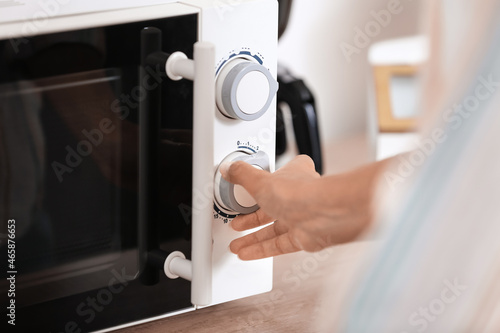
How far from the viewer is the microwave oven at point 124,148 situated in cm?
61

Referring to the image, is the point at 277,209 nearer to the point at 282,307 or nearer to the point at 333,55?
the point at 282,307

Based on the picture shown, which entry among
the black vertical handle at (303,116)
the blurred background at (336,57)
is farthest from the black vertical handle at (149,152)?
the blurred background at (336,57)

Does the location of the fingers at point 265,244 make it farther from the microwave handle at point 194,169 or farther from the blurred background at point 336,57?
the blurred background at point 336,57

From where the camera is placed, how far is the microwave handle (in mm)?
614

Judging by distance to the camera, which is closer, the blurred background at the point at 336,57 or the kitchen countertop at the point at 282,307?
the kitchen countertop at the point at 282,307

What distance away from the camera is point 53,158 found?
0.63 m

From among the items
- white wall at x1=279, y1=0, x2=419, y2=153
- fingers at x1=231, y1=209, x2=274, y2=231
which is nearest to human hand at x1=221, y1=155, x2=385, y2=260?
fingers at x1=231, y1=209, x2=274, y2=231

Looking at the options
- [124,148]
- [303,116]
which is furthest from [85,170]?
[303,116]

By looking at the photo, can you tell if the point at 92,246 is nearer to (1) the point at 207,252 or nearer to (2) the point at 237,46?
(1) the point at 207,252

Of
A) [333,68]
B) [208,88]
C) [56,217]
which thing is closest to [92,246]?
[56,217]

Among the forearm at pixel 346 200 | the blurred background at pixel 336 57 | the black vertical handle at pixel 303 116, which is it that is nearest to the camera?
the forearm at pixel 346 200

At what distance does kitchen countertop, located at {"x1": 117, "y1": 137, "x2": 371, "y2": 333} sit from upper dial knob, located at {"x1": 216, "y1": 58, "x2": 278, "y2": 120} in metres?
0.16

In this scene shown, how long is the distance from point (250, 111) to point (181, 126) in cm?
6

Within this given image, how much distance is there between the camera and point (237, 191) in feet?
2.23
